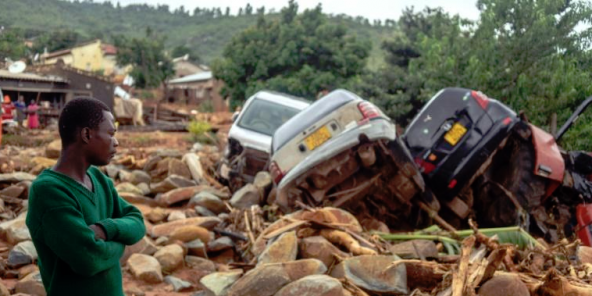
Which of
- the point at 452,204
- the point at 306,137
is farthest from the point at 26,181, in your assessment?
the point at 452,204

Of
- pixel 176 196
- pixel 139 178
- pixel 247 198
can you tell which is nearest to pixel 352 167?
pixel 247 198

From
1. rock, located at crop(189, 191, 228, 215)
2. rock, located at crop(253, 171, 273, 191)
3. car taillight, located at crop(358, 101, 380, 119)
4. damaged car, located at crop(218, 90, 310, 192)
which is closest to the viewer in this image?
car taillight, located at crop(358, 101, 380, 119)

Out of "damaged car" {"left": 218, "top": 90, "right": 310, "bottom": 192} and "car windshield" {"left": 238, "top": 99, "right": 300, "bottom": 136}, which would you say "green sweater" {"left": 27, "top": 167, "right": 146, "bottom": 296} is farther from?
"car windshield" {"left": 238, "top": 99, "right": 300, "bottom": 136}

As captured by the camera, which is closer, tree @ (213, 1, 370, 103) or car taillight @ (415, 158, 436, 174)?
car taillight @ (415, 158, 436, 174)

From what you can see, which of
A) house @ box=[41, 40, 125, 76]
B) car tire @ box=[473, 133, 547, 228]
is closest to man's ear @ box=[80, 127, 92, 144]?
car tire @ box=[473, 133, 547, 228]

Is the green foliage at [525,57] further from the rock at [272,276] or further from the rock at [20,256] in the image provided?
the rock at [20,256]

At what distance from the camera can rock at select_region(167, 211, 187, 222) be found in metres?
7.15

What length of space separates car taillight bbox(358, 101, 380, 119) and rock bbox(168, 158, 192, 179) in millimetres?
5236

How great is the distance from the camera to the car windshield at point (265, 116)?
9.46 meters

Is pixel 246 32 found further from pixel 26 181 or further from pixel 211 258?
pixel 211 258

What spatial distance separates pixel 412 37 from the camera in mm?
25234

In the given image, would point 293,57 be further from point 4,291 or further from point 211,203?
point 4,291

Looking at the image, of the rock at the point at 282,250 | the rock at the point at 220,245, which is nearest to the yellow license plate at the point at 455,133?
the rock at the point at 282,250

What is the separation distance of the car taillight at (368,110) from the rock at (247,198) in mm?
2226
